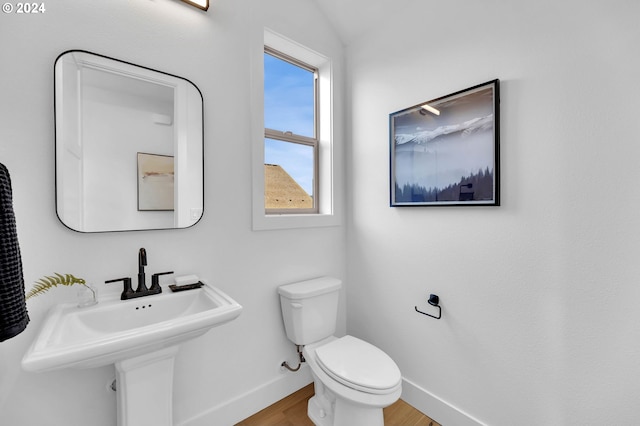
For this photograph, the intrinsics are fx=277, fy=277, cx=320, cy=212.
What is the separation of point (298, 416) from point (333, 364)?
0.56 metres

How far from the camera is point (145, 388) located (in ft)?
3.59

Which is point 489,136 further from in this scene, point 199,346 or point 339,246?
point 199,346

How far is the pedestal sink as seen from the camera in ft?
2.73

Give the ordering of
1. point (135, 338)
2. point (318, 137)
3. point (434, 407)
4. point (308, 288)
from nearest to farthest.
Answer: point (135, 338) < point (434, 407) < point (308, 288) < point (318, 137)

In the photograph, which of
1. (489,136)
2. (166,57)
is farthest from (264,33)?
(489,136)

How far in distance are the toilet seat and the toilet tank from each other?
17 centimetres

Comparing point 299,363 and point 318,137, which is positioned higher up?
point 318,137

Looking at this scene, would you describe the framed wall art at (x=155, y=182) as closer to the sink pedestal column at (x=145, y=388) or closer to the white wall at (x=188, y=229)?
the white wall at (x=188, y=229)

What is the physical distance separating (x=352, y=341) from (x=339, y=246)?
2.30 ft

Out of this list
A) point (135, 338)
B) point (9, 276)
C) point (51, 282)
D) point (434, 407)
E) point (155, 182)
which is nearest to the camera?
point (9, 276)

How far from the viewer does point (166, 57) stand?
1.36m

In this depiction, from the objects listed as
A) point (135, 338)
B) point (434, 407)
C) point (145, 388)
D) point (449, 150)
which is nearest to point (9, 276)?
point (135, 338)

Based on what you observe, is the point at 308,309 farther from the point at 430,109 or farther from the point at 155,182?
the point at 430,109

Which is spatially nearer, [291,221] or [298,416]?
[298,416]
